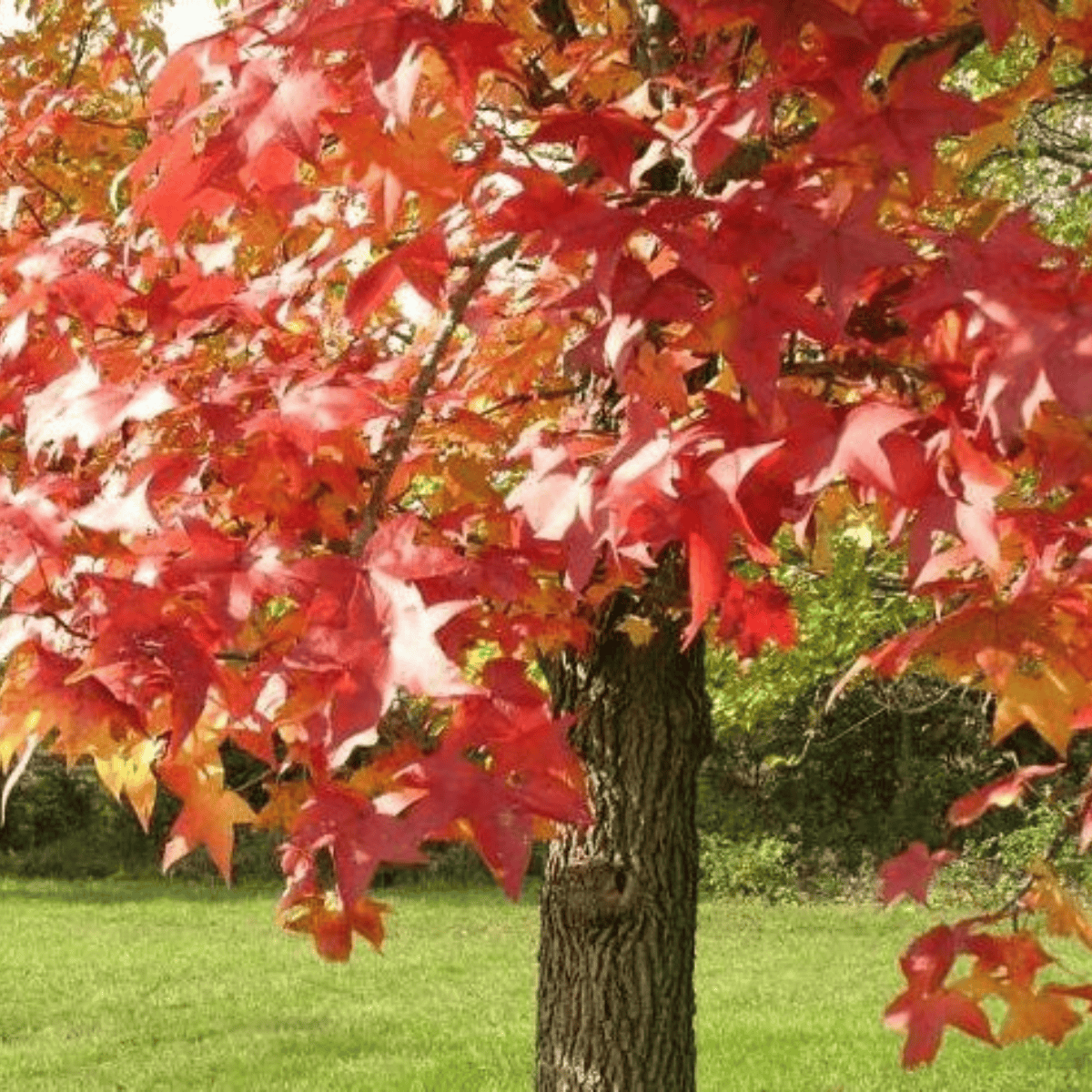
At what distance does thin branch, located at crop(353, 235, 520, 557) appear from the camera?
2.11 metres

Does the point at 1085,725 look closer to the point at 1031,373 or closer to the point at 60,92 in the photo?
the point at 1031,373

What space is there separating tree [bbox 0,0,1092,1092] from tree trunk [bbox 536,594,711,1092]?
0.55 m

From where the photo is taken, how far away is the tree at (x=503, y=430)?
5.96 feet

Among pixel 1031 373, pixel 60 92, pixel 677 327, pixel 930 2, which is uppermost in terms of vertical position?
pixel 60 92

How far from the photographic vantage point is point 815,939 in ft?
53.5

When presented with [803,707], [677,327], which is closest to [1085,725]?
[677,327]

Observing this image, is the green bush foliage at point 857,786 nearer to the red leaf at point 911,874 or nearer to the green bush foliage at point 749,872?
the green bush foliage at point 749,872

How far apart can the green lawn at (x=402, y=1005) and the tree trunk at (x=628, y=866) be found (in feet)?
14.5

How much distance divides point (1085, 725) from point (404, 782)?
1.43 metres

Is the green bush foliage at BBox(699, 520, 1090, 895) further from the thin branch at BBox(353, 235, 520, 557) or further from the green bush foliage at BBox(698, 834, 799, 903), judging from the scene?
the thin branch at BBox(353, 235, 520, 557)

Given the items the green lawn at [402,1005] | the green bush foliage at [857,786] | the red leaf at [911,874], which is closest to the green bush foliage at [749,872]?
the green bush foliage at [857,786]

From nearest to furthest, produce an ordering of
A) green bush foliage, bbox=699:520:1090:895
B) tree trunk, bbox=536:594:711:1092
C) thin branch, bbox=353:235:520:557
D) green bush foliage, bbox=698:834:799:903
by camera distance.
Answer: thin branch, bbox=353:235:520:557 < tree trunk, bbox=536:594:711:1092 < green bush foliage, bbox=698:834:799:903 < green bush foliage, bbox=699:520:1090:895

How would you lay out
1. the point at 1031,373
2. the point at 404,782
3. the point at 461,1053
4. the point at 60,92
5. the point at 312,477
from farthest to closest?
the point at 461,1053
the point at 60,92
the point at 312,477
the point at 404,782
the point at 1031,373

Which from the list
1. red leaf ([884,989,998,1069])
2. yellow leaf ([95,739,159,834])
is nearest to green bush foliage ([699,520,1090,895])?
red leaf ([884,989,998,1069])
